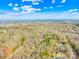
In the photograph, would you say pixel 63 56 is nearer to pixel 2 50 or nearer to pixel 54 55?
pixel 54 55

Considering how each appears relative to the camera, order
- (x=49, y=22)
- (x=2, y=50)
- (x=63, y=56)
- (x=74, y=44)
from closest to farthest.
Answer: (x=63, y=56)
(x=2, y=50)
(x=74, y=44)
(x=49, y=22)

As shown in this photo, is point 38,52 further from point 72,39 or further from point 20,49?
point 72,39

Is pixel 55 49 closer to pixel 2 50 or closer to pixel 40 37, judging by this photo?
pixel 40 37

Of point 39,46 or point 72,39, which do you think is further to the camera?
point 72,39

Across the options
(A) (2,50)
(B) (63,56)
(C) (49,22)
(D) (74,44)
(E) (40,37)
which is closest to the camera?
(B) (63,56)

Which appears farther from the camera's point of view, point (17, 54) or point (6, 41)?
point (6, 41)

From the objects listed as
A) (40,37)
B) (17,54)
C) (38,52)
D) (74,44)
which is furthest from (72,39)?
(17,54)

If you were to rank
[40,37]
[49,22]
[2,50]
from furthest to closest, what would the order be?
1. [49,22]
2. [40,37]
3. [2,50]

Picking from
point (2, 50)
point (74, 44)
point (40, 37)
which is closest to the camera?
point (2, 50)

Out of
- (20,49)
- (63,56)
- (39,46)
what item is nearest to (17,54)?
(20,49)
